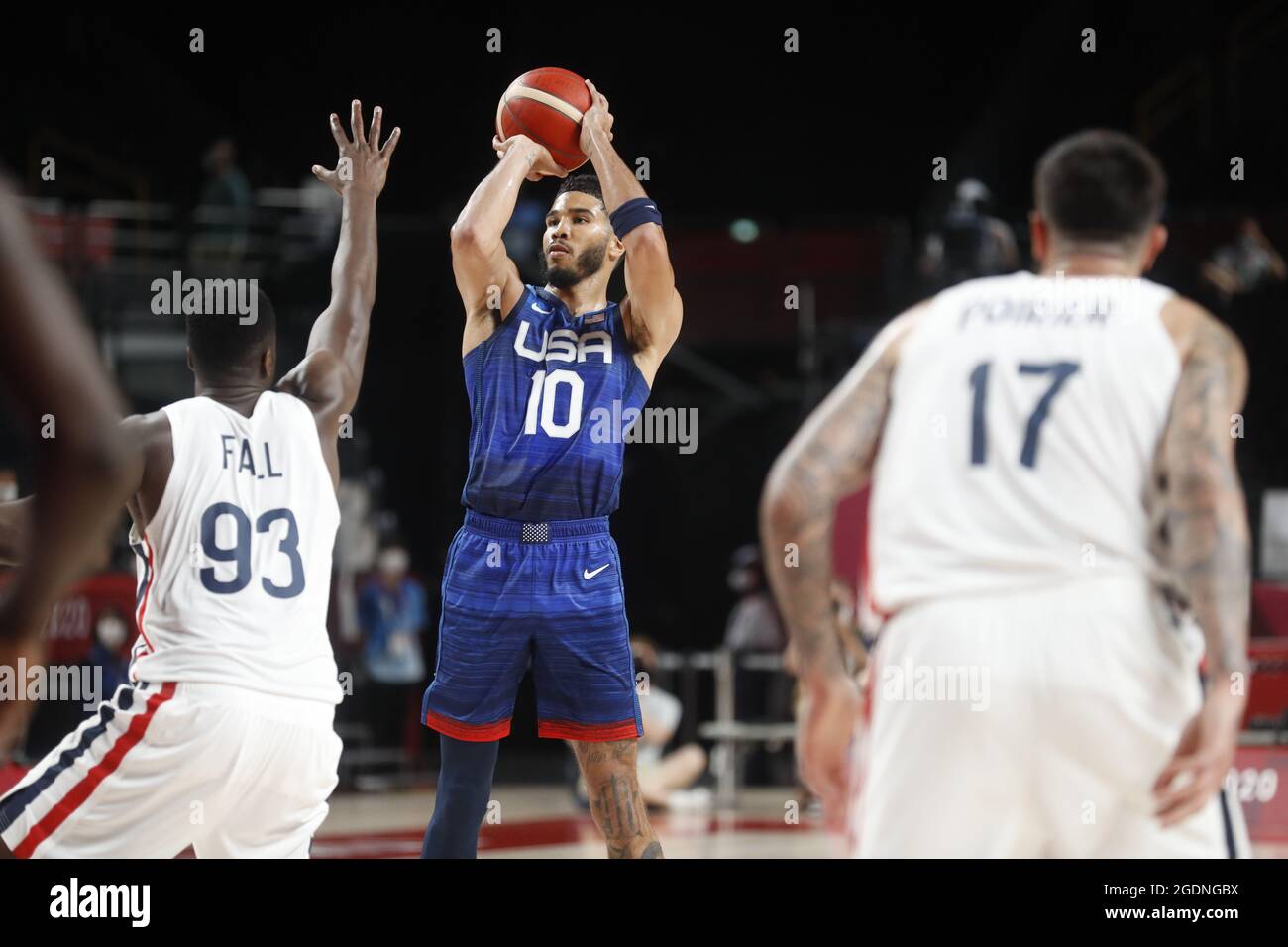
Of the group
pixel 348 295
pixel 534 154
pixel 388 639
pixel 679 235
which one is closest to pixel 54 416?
pixel 348 295

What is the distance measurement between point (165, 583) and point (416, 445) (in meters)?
10.3

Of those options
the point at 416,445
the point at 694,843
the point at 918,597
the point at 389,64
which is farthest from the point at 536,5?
the point at 918,597

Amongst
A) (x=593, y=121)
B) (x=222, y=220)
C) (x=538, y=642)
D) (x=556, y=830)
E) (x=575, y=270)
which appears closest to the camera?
(x=538, y=642)

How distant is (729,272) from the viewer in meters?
12.2

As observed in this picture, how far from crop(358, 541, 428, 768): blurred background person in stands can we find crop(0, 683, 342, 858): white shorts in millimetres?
7364

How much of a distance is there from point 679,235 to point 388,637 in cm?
406

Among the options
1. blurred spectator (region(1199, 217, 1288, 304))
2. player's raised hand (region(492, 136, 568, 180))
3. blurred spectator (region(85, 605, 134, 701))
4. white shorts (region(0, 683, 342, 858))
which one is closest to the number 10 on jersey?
player's raised hand (region(492, 136, 568, 180))

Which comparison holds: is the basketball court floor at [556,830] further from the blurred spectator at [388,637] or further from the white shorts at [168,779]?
the white shorts at [168,779]

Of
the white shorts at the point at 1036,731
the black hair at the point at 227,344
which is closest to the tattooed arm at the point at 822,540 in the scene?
the white shorts at the point at 1036,731

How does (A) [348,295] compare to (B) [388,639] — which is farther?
(B) [388,639]

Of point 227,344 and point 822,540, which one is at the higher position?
point 227,344

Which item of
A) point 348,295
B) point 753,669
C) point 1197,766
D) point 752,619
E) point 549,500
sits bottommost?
point 753,669

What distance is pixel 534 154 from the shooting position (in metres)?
4.70

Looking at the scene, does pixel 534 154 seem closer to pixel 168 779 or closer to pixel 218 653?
pixel 218 653
